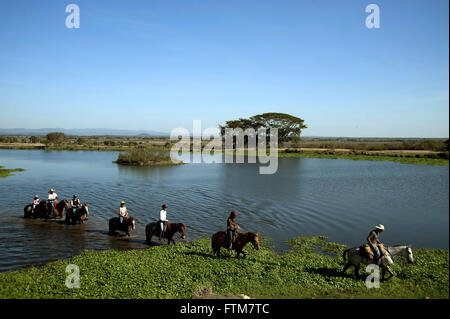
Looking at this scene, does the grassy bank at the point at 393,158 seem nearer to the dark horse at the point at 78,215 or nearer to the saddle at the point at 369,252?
the saddle at the point at 369,252

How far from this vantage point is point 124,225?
16.2 metres

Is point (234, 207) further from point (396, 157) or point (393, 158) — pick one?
point (396, 157)

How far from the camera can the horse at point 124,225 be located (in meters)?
16.2

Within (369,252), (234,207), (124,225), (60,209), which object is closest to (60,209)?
(60,209)

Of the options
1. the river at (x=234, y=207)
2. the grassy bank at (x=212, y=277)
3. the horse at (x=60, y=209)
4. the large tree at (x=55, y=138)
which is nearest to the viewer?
the grassy bank at (x=212, y=277)

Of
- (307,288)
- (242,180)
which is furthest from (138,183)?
(307,288)

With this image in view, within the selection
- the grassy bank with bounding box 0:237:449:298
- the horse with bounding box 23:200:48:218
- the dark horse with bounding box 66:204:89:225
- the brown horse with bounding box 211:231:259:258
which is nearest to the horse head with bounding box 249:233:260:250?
the brown horse with bounding box 211:231:259:258

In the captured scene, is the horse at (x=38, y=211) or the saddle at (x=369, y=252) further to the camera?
the horse at (x=38, y=211)

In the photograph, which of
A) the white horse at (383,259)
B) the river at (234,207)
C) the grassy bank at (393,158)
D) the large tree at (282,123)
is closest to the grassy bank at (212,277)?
the white horse at (383,259)

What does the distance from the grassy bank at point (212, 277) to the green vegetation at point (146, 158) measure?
41.1m

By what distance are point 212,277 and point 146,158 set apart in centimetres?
4538

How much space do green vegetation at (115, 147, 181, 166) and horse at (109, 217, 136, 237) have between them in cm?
3749

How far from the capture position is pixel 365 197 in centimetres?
2705

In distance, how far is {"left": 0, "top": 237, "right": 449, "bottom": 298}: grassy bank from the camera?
9.19 m
